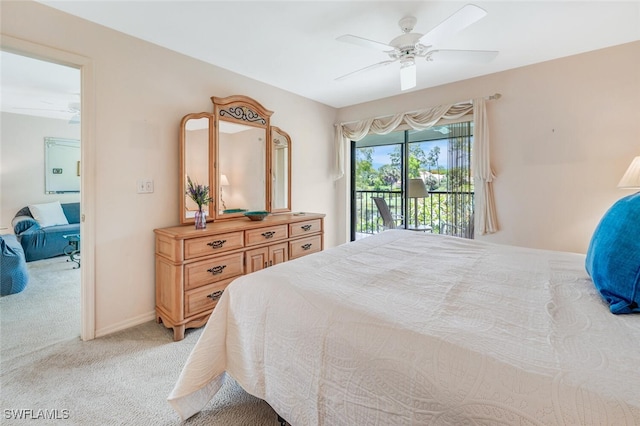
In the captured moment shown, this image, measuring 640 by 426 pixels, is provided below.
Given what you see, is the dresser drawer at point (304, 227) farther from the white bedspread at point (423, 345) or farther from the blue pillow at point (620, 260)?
the blue pillow at point (620, 260)

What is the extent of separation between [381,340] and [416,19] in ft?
7.28

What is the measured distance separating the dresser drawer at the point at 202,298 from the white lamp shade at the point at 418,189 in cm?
254

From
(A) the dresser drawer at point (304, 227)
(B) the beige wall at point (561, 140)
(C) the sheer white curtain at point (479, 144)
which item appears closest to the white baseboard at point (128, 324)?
(A) the dresser drawer at point (304, 227)

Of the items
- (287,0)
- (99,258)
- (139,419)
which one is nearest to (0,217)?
(99,258)

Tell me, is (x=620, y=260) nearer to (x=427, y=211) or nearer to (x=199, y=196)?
(x=199, y=196)

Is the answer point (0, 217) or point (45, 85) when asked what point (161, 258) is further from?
point (0, 217)

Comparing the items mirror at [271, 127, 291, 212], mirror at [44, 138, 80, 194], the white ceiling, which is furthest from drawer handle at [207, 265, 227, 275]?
mirror at [44, 138, 80, 194]

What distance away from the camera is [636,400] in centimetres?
57

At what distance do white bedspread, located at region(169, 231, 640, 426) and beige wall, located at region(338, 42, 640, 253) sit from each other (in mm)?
1418

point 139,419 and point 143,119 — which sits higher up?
point 143,119

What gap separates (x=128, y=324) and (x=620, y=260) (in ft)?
10.0

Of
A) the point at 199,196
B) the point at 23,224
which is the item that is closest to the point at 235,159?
the point at 199,196

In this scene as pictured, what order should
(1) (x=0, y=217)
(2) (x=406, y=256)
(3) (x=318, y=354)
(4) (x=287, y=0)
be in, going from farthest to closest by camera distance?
(1) (x=0, y=217), (4) (x=287, y=0), (2) (x=406, y=256), (3) (x=318, y=354)

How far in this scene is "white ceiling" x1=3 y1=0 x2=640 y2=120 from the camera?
1.91 m
